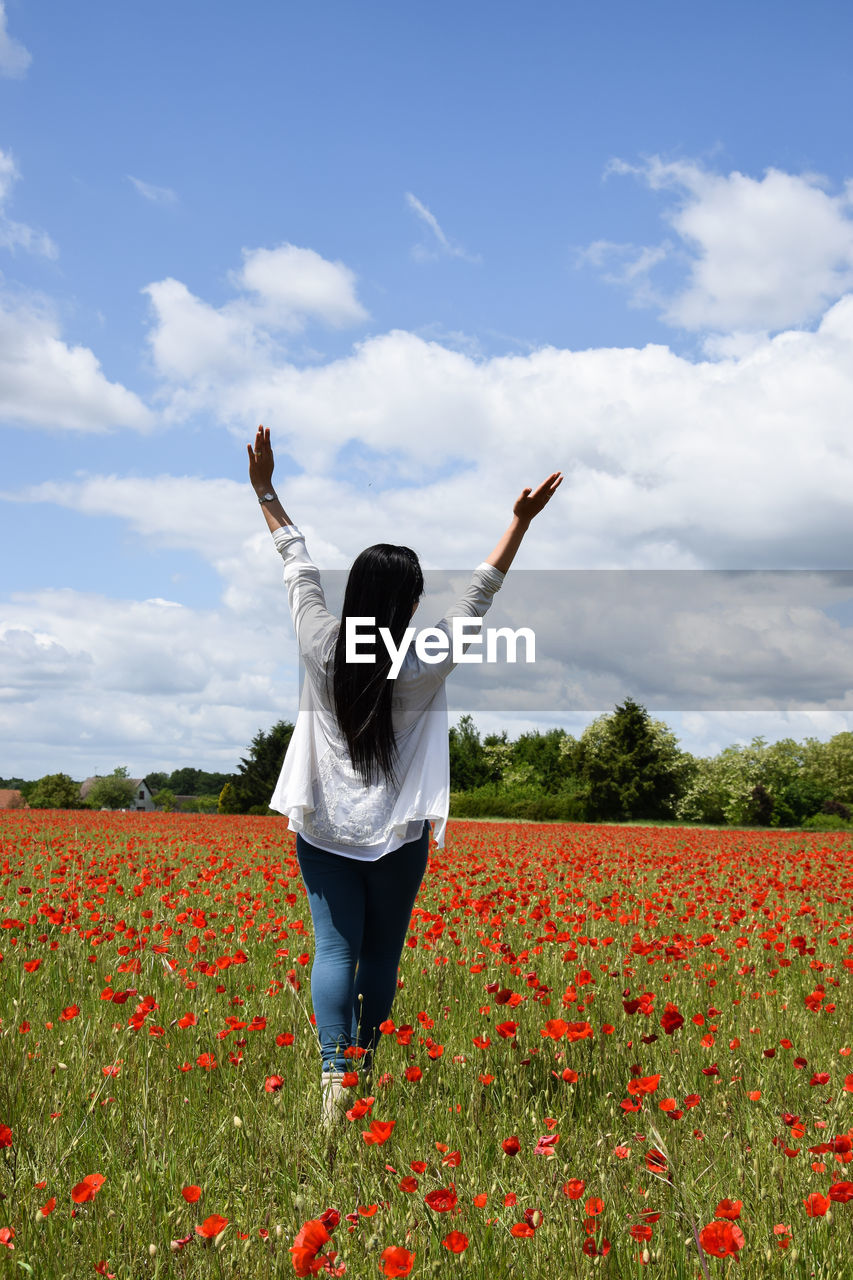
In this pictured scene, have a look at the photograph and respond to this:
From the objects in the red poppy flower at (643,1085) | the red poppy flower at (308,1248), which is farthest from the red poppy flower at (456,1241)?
the red poppy flower at (643,1085)

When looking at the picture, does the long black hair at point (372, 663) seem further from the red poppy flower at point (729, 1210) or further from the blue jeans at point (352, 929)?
the red poppy flower at point (729, 1210)

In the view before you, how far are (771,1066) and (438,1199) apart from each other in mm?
2601

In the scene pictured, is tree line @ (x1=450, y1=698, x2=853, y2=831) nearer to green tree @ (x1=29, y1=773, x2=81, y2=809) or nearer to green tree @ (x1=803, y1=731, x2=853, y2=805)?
green tree @ (x1=803, y1=731, x2=853, y2=805)

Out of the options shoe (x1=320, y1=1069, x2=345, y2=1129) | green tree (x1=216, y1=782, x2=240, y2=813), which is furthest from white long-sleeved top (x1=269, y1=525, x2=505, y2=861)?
green tree (x1=216, y1=782, x2=240, y2=813)

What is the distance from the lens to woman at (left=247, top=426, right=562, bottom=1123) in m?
3.38

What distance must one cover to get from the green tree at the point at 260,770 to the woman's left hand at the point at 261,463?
54947 mm

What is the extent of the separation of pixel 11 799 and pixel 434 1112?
7658 centimetres

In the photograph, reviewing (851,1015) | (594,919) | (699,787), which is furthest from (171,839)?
(699,787)

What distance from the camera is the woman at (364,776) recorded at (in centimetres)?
338

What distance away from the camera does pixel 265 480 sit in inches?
153

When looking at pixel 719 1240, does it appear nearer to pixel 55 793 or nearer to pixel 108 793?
pixel 55 793

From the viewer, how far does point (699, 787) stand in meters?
55.3

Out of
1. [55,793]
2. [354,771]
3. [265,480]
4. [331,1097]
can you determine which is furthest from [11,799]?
[331,1097]

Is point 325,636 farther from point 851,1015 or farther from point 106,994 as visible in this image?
point 851,1015
